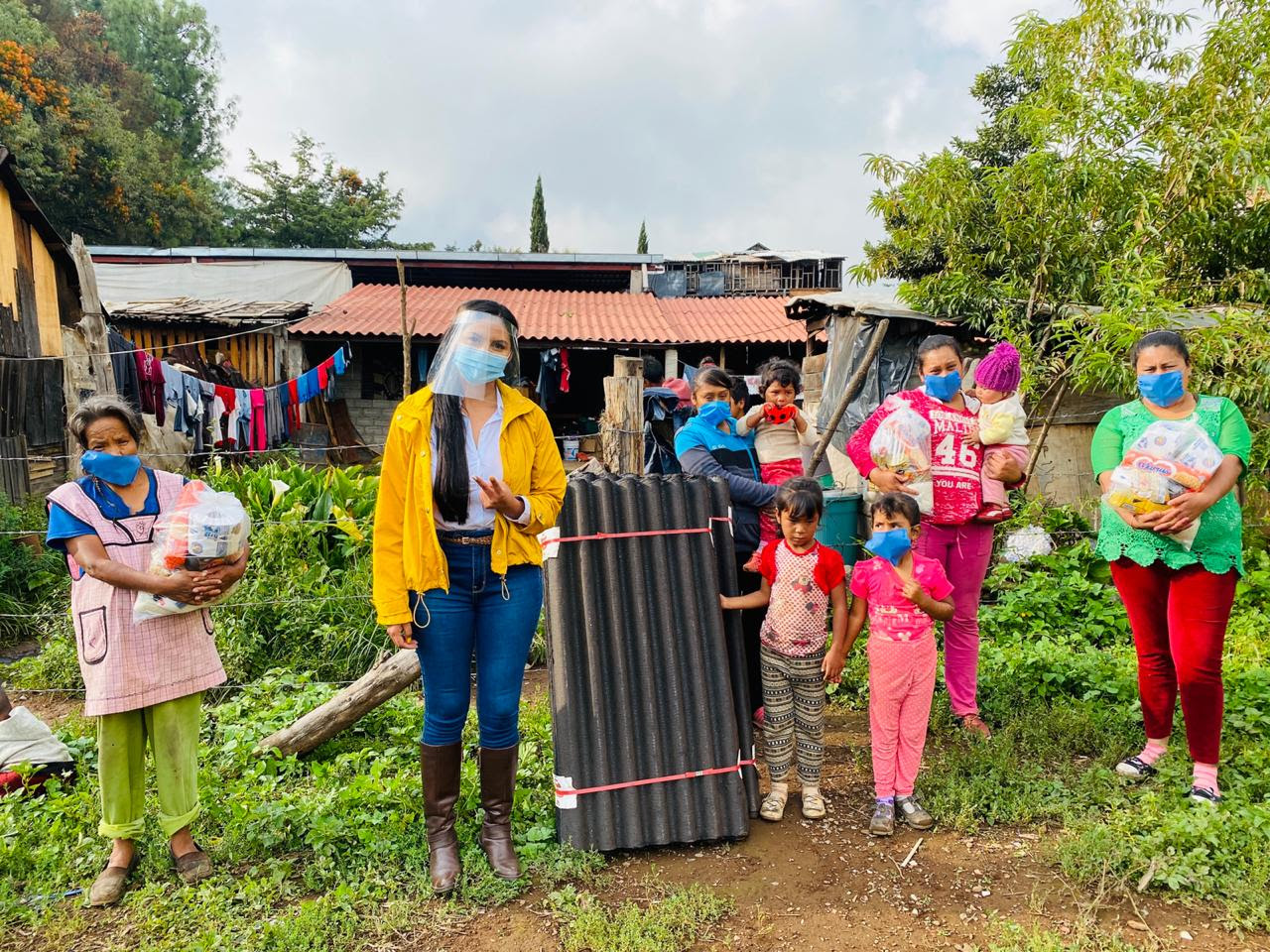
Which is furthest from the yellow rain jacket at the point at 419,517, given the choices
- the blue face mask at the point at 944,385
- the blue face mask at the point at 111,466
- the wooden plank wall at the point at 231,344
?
the wooden plank wall at the point at 231,344

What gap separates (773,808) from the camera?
324 centimetres

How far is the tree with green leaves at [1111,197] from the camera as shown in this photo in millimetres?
5922

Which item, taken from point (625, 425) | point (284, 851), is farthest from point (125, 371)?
point (284, 851)

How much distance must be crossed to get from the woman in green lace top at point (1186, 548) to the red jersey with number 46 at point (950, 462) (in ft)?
1.64

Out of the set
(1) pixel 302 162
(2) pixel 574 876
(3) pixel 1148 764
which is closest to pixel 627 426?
(2) pixel 574 876

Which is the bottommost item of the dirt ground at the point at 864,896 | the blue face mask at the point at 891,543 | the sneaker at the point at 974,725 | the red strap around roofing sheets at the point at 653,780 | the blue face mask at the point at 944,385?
the dirt ground at the point at 864,896

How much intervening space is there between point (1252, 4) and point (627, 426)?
5823mm

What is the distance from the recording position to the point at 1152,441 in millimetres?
3094

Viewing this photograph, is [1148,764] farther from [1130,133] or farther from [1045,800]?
[1130,133]

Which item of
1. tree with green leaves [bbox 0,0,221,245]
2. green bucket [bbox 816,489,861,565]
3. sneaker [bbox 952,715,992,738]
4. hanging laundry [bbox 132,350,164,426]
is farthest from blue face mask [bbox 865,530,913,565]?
tree with green leaves [bbox 0,0,221,245]

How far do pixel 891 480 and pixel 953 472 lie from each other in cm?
34

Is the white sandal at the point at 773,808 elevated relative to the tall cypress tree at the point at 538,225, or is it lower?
lower

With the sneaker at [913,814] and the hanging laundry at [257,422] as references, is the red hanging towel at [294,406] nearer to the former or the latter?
the hanging laundry at [257,422]

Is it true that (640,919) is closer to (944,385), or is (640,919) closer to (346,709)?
(346,709)
